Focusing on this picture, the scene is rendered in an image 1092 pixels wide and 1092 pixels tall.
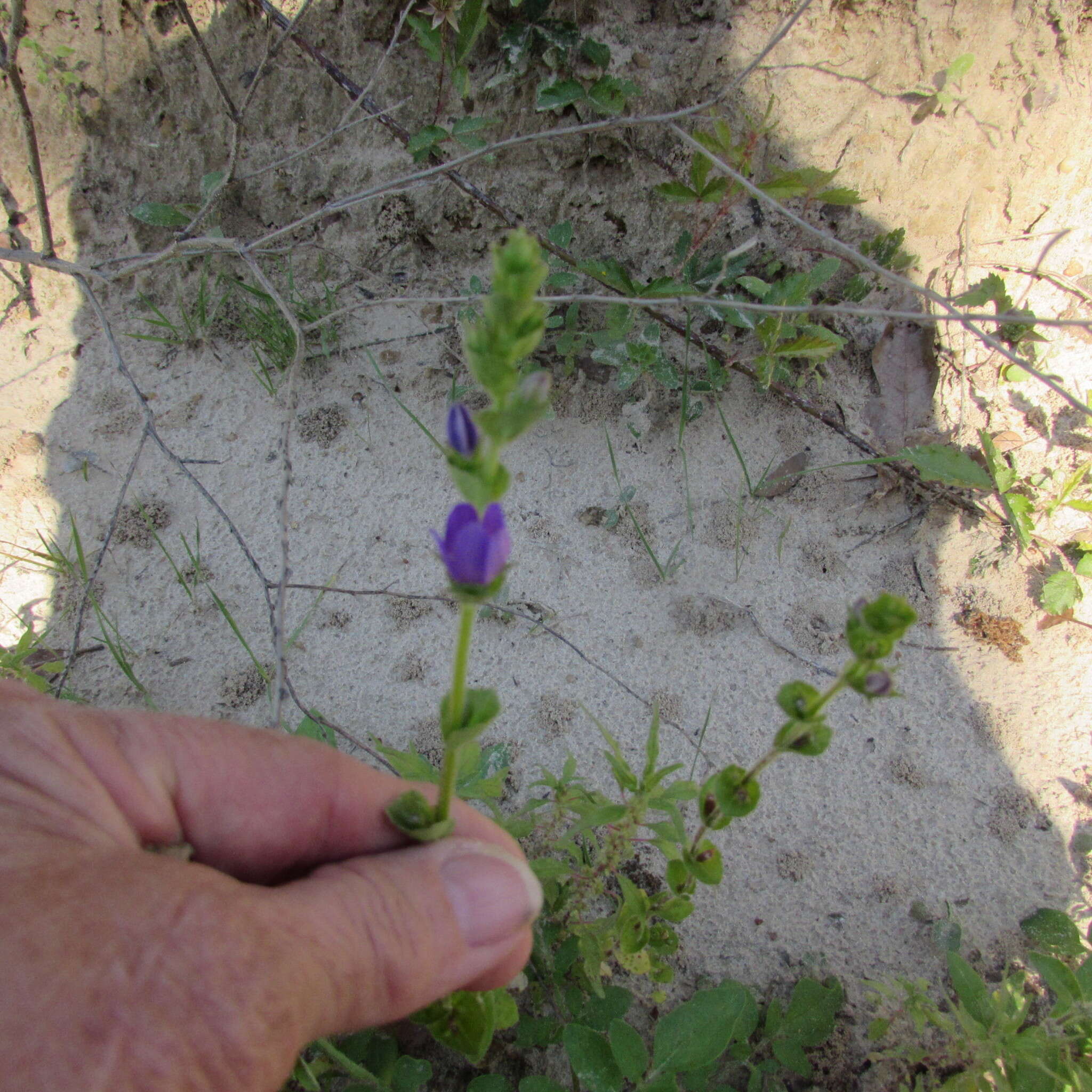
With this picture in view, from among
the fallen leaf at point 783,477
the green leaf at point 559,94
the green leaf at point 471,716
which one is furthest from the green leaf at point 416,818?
the green leaf at point 559,94

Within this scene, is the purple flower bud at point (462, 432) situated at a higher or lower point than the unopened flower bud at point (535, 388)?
lower

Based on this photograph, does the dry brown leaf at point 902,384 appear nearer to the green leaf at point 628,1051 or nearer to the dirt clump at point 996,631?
the dirt clump at point 996,631

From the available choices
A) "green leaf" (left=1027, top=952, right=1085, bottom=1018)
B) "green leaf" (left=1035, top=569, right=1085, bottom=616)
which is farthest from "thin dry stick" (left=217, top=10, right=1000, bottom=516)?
"green leaf" (left=1027, top=952, right=1085, bottom=1018)

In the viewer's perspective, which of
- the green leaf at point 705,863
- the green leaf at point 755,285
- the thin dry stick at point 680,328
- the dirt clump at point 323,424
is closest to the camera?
the green leaf at point 705,863

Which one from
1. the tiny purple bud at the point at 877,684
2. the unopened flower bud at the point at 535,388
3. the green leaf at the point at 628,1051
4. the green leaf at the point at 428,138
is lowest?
the green leaf at the point at 628,1051

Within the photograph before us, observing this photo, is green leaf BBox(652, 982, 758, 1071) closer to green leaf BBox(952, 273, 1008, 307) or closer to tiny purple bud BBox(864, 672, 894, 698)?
tiny purple bud BBox(864, 672, 894, 698)

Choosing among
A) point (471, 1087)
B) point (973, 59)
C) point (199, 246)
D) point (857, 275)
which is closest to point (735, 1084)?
point (471, 1087)
